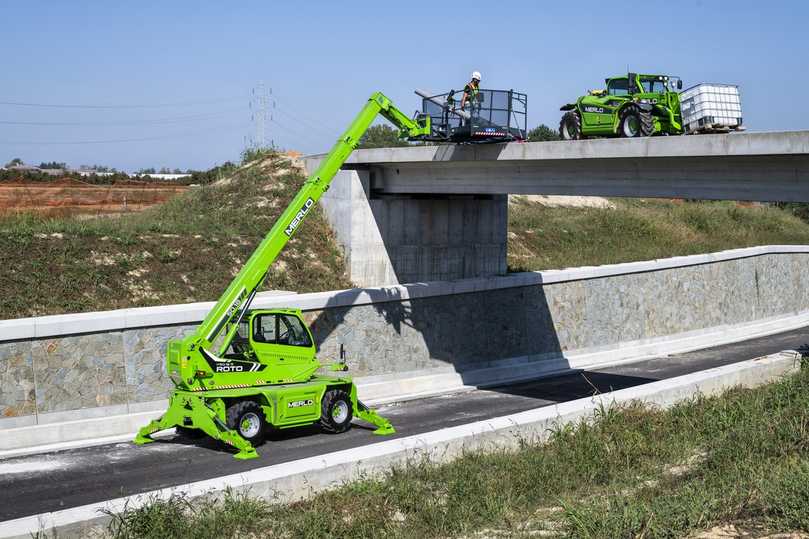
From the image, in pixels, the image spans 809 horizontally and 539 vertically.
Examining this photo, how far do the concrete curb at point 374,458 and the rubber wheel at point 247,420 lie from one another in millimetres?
4700

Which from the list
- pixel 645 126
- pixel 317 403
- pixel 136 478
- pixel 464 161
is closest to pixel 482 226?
pixel 464 161

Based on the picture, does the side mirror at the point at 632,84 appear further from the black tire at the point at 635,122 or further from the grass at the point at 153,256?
the grass at the point at 153,256

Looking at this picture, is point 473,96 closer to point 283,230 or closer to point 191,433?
point 283,230

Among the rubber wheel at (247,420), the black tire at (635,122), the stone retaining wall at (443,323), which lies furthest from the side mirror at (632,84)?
the rubber wheel at (247,420)

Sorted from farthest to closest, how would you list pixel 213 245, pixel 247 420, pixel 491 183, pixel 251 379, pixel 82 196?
1. pixel 82 196
2. pixel 213 245
3. pixel 491 183
4. pixel 251 379
5. pixel 247 420

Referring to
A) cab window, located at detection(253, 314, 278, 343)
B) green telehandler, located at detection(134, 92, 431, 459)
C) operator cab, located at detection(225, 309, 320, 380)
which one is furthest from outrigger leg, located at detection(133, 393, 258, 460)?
cab window, located at detection(253, 314, 278, 343)

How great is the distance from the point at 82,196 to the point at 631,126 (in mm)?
37569

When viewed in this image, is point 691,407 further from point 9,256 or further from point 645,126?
point 9,256

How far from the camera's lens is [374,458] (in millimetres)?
13359

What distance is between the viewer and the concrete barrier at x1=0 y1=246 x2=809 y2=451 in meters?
19.3

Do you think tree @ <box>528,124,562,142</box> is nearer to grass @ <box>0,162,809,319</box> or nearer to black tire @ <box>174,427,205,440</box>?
grass @ <box>0,162,809,319</box>

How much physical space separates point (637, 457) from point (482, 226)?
19520 millimetres

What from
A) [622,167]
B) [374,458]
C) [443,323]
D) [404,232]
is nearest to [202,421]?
[374,458]

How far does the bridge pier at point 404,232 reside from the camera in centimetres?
3150
